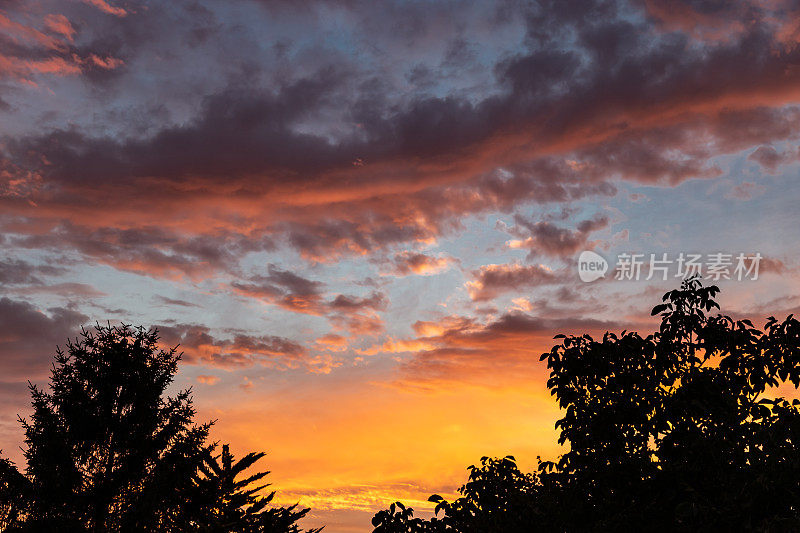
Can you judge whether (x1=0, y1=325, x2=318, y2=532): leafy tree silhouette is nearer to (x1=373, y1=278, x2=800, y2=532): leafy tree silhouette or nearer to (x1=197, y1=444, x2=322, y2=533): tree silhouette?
(x1=197, y1=444, x2=322, y2=533): tree silhouette

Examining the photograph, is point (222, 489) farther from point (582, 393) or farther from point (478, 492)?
point (582, 393)

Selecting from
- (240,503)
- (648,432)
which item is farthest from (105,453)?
(648,432)

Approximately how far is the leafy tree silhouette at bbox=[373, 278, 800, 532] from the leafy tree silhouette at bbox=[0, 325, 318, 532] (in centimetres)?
1976

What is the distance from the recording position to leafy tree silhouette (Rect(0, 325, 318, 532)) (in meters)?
31.5

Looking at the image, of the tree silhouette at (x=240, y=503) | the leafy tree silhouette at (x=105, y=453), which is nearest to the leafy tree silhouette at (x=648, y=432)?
the tree silhouette at (x=240, y=503)

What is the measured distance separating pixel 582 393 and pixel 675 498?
8.92ft

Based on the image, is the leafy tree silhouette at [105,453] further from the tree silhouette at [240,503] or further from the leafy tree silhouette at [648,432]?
the leafy tree silhouette at [648,432]

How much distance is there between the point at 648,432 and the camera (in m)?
12.7

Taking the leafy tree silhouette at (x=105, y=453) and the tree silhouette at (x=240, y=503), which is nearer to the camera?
the tree silhouette at (x=240, y=503)

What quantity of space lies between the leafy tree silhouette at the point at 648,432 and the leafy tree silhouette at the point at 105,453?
19756 millimetres

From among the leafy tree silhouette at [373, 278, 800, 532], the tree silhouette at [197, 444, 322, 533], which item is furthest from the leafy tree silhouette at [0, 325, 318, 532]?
the leafy tree silhouette at [373, 278, 800, 532]

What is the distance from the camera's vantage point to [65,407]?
3300cm

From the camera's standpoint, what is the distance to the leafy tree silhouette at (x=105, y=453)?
31484 mm

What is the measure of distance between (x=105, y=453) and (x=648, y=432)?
28735 mm
